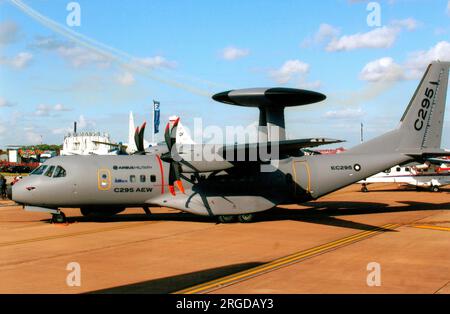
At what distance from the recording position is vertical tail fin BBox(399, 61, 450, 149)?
24.3 metres

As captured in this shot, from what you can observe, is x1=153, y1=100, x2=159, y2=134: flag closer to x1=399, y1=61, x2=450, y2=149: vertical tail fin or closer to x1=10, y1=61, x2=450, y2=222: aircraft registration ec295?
x1=10, y1=61, x2=450, y2=222: aircraft registration ec295

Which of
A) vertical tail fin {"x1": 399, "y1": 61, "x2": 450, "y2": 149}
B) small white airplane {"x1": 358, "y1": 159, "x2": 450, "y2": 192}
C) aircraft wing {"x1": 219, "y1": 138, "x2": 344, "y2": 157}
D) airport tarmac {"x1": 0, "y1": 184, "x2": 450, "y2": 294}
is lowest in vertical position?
airport tarmac {"x1": 0, "y1": 184, "x2": 450, "y2": 294}

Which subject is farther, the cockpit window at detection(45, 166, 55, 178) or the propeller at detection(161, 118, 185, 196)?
the cockpit window at detection(45, 166, 55, 178)

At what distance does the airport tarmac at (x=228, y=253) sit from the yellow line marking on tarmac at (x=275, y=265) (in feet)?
0.09

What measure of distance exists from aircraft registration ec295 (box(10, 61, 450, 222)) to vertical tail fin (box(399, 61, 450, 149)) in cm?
5

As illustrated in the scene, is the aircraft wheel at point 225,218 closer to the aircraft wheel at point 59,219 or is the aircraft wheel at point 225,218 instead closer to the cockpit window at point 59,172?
the aircraft wheel at point 59,219

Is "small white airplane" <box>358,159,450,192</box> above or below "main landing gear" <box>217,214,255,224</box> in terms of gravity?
above

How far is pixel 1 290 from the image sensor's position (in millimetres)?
10047

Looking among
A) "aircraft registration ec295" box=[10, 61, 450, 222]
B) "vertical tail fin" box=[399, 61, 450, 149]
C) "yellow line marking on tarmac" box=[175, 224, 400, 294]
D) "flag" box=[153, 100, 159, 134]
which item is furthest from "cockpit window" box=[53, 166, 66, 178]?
"flag" box=[153, 100, 159, 134]

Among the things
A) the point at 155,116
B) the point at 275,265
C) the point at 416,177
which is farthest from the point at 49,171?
the point at 155,116

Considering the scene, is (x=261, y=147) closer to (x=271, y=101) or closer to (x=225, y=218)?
(x=271, y=101)

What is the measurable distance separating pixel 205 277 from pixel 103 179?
11.3 m

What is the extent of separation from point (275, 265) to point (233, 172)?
9.52 metres

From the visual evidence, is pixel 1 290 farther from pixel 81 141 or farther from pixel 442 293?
pixel 81 141
